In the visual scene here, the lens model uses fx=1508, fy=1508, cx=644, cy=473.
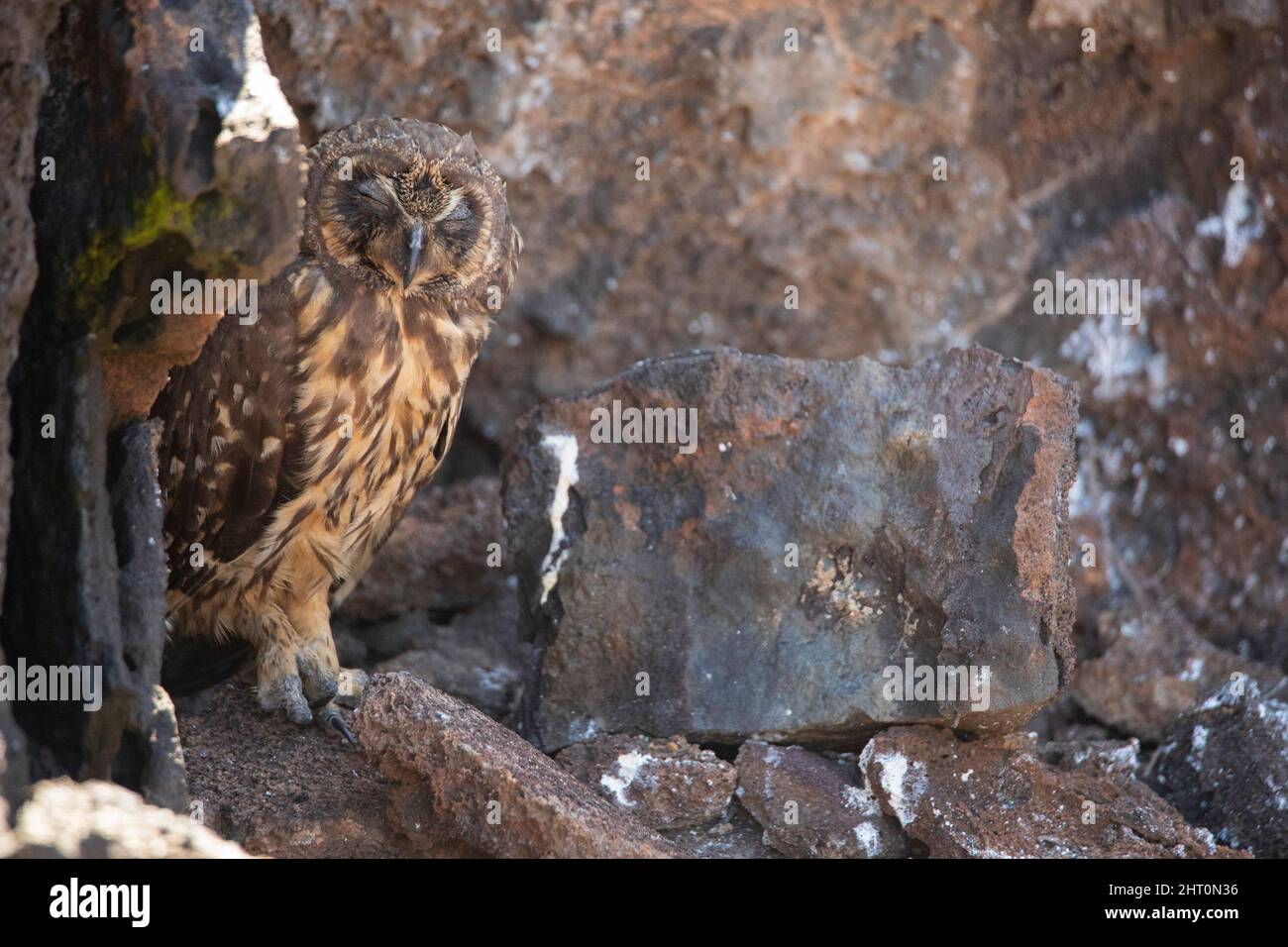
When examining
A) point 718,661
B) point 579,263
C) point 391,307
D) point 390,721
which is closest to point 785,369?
point 718,661

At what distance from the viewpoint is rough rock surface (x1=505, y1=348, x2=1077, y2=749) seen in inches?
167

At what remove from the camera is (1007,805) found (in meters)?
4.13

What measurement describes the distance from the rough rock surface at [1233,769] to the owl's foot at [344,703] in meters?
2.50

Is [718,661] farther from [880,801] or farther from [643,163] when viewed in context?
[643,163]

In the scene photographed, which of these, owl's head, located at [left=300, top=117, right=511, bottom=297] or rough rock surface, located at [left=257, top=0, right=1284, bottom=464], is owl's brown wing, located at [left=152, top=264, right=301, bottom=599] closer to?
owl's head, located at [left=300, top=117, right=511, bottom=297]

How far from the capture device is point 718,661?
4.38m

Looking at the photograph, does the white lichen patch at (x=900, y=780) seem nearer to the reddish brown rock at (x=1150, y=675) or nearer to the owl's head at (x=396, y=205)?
the reddish brown rock at (x=1150, y=675)

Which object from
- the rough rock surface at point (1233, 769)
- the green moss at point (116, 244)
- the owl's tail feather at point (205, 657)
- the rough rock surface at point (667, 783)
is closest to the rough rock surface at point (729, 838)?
the rough rock surface at point (667, 783)

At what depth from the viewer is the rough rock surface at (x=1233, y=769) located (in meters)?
4.35

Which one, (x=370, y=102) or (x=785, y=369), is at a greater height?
(x=370, y=102)

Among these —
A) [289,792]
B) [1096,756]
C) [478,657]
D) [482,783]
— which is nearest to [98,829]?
[482,783]

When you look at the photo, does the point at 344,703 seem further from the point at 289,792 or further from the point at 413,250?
the point at 413,250

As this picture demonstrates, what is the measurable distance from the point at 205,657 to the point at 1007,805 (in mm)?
2622
